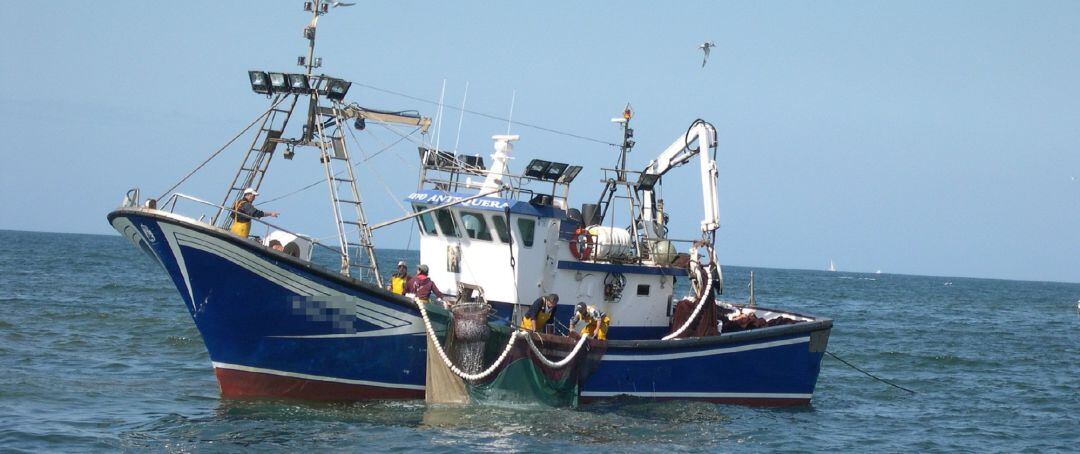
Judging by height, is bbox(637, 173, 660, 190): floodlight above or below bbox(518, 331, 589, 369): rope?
above

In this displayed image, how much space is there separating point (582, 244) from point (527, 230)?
123 cm

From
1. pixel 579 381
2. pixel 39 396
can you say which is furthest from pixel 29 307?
pixel 579 381

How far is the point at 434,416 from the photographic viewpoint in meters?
15.6

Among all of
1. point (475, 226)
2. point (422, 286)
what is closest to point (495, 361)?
point (422, 286)

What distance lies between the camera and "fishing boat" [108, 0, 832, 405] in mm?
15195

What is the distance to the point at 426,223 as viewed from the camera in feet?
58.9

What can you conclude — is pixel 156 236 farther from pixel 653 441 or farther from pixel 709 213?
pixel 709 213

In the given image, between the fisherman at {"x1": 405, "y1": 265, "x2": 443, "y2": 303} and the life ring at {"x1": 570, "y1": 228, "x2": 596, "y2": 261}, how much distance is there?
2529 mm

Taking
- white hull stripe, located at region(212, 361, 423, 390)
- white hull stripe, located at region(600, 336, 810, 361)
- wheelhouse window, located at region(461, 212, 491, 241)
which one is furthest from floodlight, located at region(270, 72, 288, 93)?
white hull stripe, located at region(600, 336, 810, 361)

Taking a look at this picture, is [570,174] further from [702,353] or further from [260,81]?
[260,81]

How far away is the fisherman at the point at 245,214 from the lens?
15.2 m

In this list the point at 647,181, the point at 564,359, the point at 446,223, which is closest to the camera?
the point at 564,359

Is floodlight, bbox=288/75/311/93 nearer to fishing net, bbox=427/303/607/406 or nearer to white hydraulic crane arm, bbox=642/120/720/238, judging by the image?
fishing net, bbox=427/303/607/406

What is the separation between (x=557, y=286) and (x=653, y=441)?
326cm
